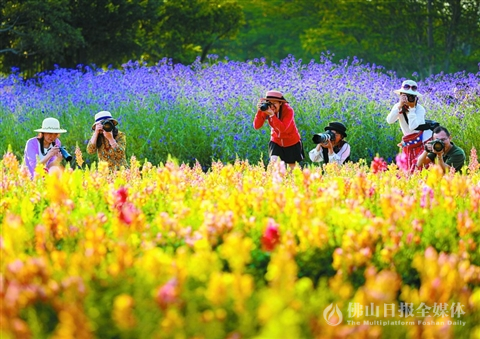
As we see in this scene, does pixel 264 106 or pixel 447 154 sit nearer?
pixel 447 154

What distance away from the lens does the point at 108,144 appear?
812 cm

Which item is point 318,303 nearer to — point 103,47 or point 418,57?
point 103,47

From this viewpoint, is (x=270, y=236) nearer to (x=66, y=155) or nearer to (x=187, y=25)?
(x=66, y=155)

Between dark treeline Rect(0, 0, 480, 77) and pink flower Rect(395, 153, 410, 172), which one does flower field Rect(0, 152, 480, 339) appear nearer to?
pink flower Rect(395, 153, 410, 172)

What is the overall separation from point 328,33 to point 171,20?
6.34m

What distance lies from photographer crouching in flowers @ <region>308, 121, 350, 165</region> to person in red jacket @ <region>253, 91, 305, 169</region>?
0.21 meters

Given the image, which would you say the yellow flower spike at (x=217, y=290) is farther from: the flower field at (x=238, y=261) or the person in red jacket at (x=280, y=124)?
the person in red jacket at (x=280, y=124)

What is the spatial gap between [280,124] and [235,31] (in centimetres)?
1924

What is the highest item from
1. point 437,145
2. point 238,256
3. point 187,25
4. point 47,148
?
point 187,25

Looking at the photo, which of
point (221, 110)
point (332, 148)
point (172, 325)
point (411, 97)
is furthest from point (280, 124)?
point (172, 325)

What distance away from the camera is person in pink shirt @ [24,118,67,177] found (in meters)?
7.24

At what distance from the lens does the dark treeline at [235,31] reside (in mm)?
21016

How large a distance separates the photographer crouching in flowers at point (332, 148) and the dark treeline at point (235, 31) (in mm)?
13237

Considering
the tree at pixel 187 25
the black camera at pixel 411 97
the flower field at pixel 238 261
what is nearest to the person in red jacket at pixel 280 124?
the black camera at pixel 411 97
